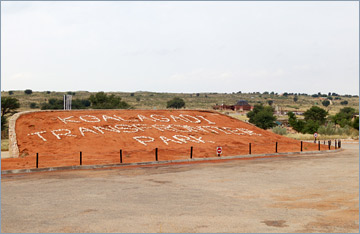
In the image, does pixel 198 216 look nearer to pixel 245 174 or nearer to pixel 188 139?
pixel 245 174

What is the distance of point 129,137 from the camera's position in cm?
3812

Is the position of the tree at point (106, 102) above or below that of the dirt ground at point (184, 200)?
above

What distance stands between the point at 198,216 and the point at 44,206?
547 cm

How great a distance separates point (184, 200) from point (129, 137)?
74.9 feet

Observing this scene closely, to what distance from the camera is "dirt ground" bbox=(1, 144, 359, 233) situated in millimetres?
12273

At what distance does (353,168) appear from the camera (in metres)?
25.6

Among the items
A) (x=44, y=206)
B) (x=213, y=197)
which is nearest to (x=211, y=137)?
(x=213, y=197)

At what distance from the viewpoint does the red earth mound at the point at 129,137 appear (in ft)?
102

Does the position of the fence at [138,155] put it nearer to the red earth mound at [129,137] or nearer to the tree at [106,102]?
the red earth mound at [129,137]

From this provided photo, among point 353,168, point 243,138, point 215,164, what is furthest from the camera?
point 243,138

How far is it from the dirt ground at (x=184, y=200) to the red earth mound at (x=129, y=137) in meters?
6.78

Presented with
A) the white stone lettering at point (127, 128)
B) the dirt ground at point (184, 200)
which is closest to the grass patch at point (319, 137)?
the white stone lettering at point (127, 128)

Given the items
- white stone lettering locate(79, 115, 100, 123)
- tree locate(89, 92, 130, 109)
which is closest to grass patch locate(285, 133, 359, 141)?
white stone lettering locate(79, 115, 100, 123)

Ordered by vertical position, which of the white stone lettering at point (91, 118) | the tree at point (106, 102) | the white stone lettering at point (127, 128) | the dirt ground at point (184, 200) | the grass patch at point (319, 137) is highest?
the tree at point (106, 102)
